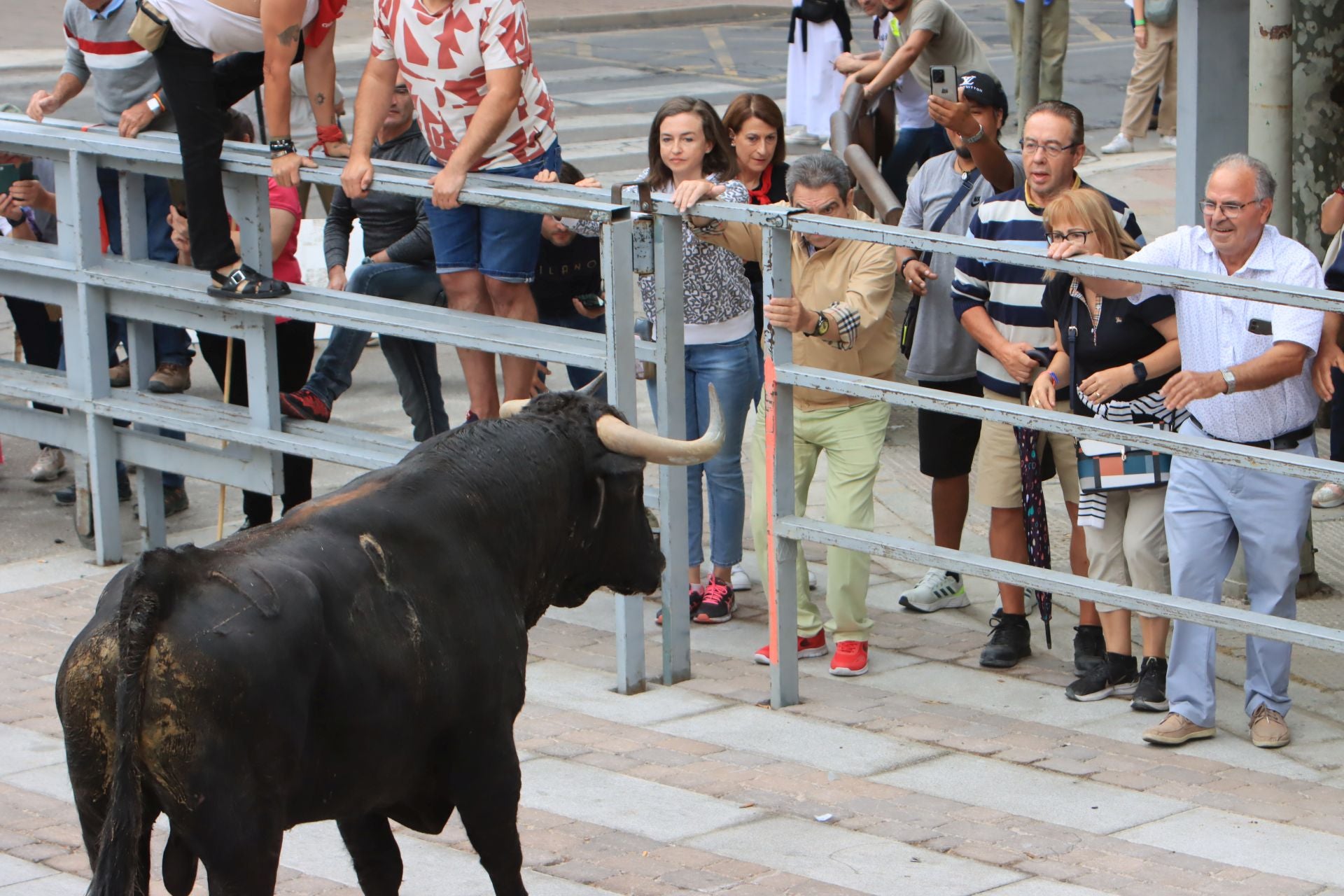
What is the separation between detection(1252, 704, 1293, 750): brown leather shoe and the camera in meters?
5.92

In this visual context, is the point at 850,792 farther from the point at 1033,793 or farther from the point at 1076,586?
the point at 1076,586

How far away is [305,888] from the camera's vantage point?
16.2 ft

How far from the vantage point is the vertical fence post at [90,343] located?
7.74m

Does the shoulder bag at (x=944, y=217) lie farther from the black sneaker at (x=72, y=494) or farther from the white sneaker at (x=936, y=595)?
the black sneaker at (x=72, y=494)

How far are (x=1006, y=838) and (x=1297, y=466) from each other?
1358 millimetres

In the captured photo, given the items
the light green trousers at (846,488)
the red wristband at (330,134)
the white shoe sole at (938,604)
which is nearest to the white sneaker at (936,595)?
the white shoe sole at (938,604)

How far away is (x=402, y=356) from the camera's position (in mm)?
8438

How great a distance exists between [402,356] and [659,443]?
4.17m

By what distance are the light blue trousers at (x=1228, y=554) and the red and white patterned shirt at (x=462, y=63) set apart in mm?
2719

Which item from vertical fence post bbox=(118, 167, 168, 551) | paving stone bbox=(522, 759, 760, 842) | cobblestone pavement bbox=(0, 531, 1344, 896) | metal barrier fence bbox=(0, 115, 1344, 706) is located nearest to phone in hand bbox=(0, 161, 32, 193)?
metal barrier fence bbox=(0, 115, 1344, 706)

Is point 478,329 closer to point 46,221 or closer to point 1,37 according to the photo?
point 46,221

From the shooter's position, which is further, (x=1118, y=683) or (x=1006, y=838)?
(x=1118, y=683)

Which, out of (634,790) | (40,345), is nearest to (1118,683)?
(634,790)

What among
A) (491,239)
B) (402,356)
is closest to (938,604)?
(491,239)
